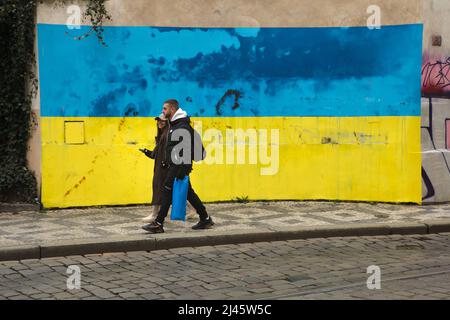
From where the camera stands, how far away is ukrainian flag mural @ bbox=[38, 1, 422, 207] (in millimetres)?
11188

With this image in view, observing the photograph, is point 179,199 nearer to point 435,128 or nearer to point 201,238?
point 201,238

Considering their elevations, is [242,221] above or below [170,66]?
below

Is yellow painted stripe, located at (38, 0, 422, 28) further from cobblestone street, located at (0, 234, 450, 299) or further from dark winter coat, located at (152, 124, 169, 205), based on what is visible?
cobblestone street, located at (0, 234, 450, 299)

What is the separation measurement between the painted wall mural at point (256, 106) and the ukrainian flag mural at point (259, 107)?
0.05 ft

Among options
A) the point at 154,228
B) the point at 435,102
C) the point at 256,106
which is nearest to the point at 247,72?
the point at 256,106

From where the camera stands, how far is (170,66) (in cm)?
1142

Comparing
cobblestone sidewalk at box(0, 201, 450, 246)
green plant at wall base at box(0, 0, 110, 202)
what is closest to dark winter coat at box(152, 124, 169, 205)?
cobblestone sidewalk at box(0, 201, 450, 246)

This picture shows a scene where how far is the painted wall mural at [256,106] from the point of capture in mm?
11156

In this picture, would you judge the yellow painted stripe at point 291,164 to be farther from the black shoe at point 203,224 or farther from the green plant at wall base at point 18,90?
the black shoe at point 203,224

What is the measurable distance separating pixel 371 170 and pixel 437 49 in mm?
2239

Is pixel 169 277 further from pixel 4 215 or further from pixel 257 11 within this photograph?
pixel 257 11
